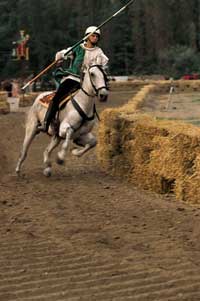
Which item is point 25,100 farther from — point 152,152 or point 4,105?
point 152,152

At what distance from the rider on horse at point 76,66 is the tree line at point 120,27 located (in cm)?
7297

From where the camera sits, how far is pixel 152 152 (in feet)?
38.1

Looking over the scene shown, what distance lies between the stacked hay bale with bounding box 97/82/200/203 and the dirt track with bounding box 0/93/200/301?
0.32 m

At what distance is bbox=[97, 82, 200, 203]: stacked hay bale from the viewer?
33.7 ft

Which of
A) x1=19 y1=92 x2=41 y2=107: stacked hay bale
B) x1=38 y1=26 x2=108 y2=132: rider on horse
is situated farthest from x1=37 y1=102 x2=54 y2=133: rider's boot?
x1=19 y1=92 x2=41 y2=107: stacked hay bale

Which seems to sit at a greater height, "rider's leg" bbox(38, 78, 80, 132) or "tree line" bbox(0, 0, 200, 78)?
"rider's leg" bbox(38, 78, 80, 132)

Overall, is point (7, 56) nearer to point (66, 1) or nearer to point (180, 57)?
point (66, 1)

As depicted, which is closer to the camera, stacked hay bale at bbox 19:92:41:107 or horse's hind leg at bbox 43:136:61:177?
horse's hind leg at bbox 43:136:61:177

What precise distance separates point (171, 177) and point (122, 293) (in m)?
5.22

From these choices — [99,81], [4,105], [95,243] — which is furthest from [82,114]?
[4,105]

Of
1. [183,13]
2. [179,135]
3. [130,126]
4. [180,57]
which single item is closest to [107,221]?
[179,135]

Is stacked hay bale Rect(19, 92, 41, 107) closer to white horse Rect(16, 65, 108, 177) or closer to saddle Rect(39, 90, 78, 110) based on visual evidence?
saddle Rect(39, 90, 78, 110)

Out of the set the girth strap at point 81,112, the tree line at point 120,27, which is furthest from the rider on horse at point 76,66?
the tree line at point 120,27

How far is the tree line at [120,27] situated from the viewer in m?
86.6
